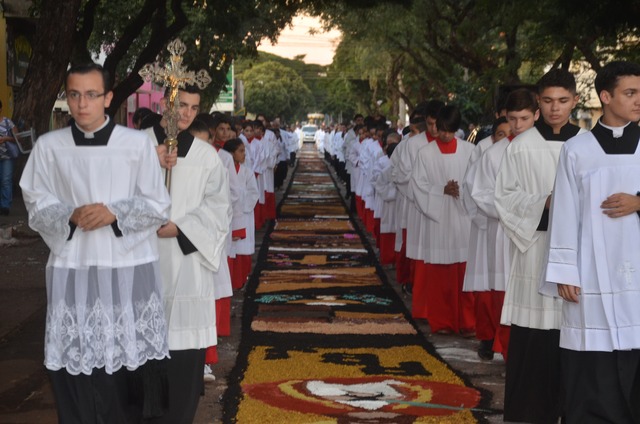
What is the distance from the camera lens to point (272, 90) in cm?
11938

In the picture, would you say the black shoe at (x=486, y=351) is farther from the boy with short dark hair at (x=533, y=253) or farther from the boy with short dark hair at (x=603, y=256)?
the boy with short dark hair at (x=603, y=256)

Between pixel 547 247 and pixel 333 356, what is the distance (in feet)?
11.6

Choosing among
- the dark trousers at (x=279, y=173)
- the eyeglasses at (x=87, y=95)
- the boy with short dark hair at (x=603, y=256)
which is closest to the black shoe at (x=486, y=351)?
the boy with short dark hair at (x=603, y=256)

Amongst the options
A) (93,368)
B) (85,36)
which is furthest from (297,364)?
(85,36)

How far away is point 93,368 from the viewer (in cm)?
594

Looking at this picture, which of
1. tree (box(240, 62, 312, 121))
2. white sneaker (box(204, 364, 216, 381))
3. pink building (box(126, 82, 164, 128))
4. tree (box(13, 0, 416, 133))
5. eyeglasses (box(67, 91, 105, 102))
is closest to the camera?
eyeglasses (box(67, 91, 105, 102))

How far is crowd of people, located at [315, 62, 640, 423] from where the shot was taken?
6086 mm

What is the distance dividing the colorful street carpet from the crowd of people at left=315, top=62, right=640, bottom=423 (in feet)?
1.66

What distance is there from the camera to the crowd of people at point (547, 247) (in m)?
6.09

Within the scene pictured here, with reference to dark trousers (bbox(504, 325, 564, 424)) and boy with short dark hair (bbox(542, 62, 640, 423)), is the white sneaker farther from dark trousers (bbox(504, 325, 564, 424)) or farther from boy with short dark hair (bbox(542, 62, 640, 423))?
boy with short dark hair (bbox(542, 62, 640, 423))

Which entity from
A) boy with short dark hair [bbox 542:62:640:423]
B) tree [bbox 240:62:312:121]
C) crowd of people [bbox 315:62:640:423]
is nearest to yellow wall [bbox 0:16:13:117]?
crowd of people [bbox 315:62:640:423]

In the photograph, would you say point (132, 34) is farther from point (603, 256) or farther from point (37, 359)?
point (603, 256)

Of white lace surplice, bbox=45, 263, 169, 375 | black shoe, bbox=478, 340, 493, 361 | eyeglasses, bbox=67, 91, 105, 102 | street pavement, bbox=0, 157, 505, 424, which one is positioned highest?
eyeglasses, bbox=67, 91, 105, 102

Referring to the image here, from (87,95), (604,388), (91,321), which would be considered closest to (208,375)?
(91,321)
